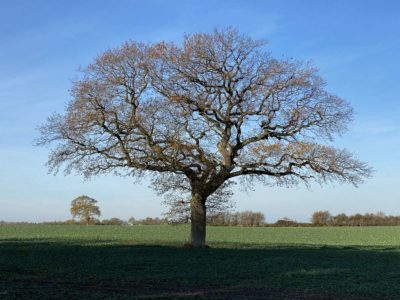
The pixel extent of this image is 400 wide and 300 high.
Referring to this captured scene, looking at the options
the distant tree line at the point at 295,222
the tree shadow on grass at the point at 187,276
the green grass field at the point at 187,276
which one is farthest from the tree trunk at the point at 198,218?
the distant tree line at the point at 295,222

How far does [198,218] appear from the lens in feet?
106

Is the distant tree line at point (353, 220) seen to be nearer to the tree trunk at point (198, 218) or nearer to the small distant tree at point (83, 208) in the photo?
the small distant tree at point (83, 208)

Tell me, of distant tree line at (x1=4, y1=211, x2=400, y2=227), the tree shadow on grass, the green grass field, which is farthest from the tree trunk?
distant tree line at (x1=4, y1=211, x2=400, y2=227)

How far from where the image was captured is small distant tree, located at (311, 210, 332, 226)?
99.4m

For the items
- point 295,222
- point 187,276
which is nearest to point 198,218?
point 187,276

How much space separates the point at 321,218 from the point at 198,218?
75.6m

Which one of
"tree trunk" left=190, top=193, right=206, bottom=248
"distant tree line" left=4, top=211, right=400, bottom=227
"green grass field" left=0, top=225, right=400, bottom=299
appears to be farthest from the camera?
"distant tree line" left=4, top=211, right=400, bottom=227

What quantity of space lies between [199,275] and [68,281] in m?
4.72

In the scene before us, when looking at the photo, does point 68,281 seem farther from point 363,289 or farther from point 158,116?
point 158,116

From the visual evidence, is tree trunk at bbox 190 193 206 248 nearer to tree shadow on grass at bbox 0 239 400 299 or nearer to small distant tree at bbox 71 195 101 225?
tree shadow on grass at bbox 0 239 400 299

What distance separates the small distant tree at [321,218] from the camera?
99406 millimetres

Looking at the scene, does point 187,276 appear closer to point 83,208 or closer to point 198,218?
point 198,218

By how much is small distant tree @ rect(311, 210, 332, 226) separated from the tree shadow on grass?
240ft

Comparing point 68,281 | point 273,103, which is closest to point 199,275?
point 68,281
